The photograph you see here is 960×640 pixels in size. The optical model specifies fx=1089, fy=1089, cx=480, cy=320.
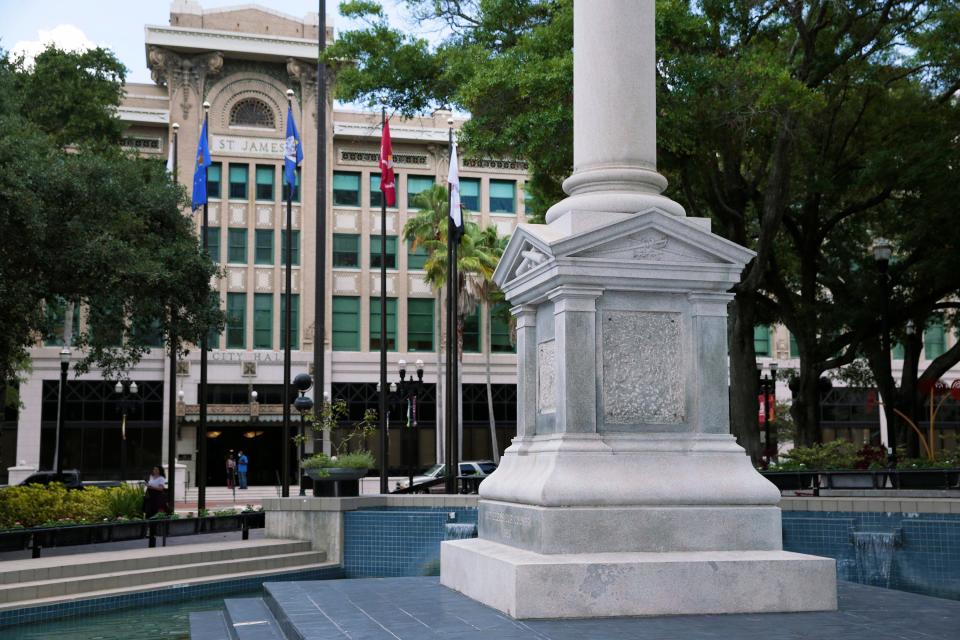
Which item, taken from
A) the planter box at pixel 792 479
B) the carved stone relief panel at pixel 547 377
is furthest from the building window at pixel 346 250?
the carved stone relief panel at pixel 547 377

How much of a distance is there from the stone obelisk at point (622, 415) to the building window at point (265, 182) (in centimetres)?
4749

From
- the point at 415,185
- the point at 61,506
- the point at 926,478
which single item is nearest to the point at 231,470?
the point at 415,185

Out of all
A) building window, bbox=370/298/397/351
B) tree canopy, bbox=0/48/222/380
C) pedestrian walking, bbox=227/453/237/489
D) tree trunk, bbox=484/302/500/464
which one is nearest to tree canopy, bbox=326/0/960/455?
tree canopy, bbox=0/48/222/380

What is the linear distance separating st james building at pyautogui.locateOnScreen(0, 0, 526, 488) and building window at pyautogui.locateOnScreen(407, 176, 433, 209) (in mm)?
77

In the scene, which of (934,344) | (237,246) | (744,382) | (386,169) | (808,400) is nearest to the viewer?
(744,382)

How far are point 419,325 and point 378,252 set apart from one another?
177 inches

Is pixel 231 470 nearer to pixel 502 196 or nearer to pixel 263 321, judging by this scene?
pixel 263 321

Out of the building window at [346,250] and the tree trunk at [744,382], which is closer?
the tree trunk at [744,382]

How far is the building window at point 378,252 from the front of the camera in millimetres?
58031

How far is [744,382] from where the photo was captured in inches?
1011

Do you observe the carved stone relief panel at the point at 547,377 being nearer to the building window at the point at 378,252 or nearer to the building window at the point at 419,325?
the building window at the point at 419,325

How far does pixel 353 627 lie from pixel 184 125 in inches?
1981

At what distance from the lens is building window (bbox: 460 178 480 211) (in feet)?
196

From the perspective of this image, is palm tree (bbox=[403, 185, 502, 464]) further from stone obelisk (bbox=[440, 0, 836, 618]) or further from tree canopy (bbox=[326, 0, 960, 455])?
stone obelisk (bbox=[440, 0, 836, 618])
